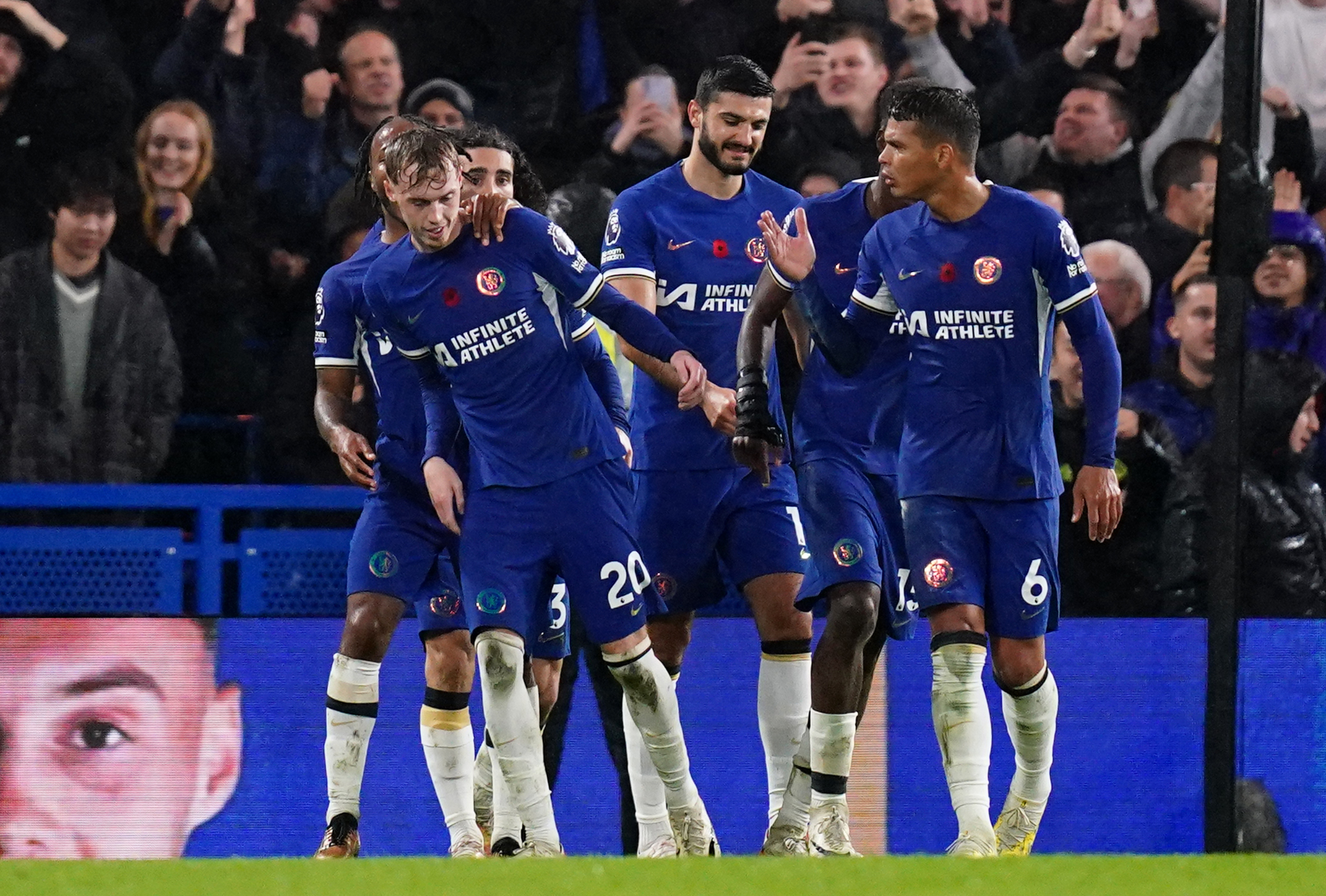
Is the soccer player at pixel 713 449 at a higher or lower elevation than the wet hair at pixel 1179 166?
lower

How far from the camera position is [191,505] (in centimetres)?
600

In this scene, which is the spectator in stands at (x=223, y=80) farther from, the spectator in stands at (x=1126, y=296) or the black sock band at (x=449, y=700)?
the spectator in stands at (x=1126, y=296)

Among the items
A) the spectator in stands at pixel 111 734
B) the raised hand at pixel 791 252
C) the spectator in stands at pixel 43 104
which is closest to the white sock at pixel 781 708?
the raised hand at pixel 791 252

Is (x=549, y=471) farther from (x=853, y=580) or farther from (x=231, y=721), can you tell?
(x=231, y=721)

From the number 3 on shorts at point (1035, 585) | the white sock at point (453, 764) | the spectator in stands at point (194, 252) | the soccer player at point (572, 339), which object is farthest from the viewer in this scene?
the spectator in stands at point (194, 252)

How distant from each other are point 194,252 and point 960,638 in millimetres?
3219

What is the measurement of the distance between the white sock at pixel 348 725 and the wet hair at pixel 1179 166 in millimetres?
3236

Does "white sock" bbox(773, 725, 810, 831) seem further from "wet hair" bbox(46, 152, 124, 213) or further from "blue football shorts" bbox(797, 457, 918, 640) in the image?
"wet hair" bbox(46, 152, 124, 213)

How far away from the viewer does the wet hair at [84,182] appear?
6.28 meters

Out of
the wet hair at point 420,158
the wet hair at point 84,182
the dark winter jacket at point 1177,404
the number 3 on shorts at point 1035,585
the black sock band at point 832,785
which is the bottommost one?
the black sock band at point 832,785

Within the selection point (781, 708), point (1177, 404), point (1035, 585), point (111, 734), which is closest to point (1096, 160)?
point (1177, 404)

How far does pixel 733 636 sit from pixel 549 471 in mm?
1727

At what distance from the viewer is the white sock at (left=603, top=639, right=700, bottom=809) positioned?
451 centimetres

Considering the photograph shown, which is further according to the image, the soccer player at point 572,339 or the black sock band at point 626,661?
the soccer player at point 572,339
